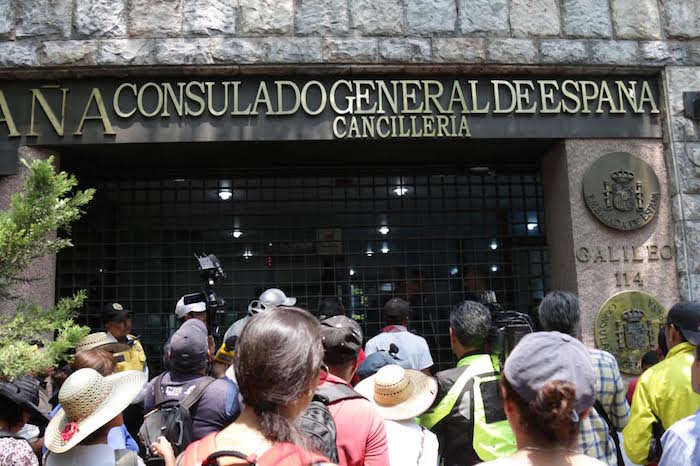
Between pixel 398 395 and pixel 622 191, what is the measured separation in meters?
4.52

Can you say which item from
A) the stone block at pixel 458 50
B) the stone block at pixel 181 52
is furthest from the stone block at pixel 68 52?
the stone block at pixel 458 50

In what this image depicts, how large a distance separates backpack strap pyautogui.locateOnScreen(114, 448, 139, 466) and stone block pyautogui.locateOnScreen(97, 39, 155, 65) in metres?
4.51

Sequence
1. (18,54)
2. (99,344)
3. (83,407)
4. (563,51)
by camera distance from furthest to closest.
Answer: (563,51), (18,54), (99,344), (83,407)

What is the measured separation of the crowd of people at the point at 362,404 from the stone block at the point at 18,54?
3.83 metres

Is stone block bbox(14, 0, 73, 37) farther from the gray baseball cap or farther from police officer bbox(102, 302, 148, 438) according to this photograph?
the gray baseball cap

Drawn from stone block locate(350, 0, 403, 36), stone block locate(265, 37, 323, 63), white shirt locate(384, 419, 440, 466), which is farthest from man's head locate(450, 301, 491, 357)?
stone block locate(350, 0, 403, 36)

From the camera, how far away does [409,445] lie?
2.98 metres

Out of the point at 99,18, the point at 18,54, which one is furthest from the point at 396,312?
the point at 18,54

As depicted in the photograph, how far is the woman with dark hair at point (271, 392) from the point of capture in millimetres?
1571

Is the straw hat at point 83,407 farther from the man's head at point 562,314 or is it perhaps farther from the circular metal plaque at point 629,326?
the circular metal plaque at point 629,326

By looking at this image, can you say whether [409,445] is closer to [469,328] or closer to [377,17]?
[469,328]

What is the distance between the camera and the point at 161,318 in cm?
788

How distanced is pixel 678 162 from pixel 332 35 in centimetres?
391

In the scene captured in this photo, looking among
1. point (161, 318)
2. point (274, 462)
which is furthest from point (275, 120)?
point (274, 462)
